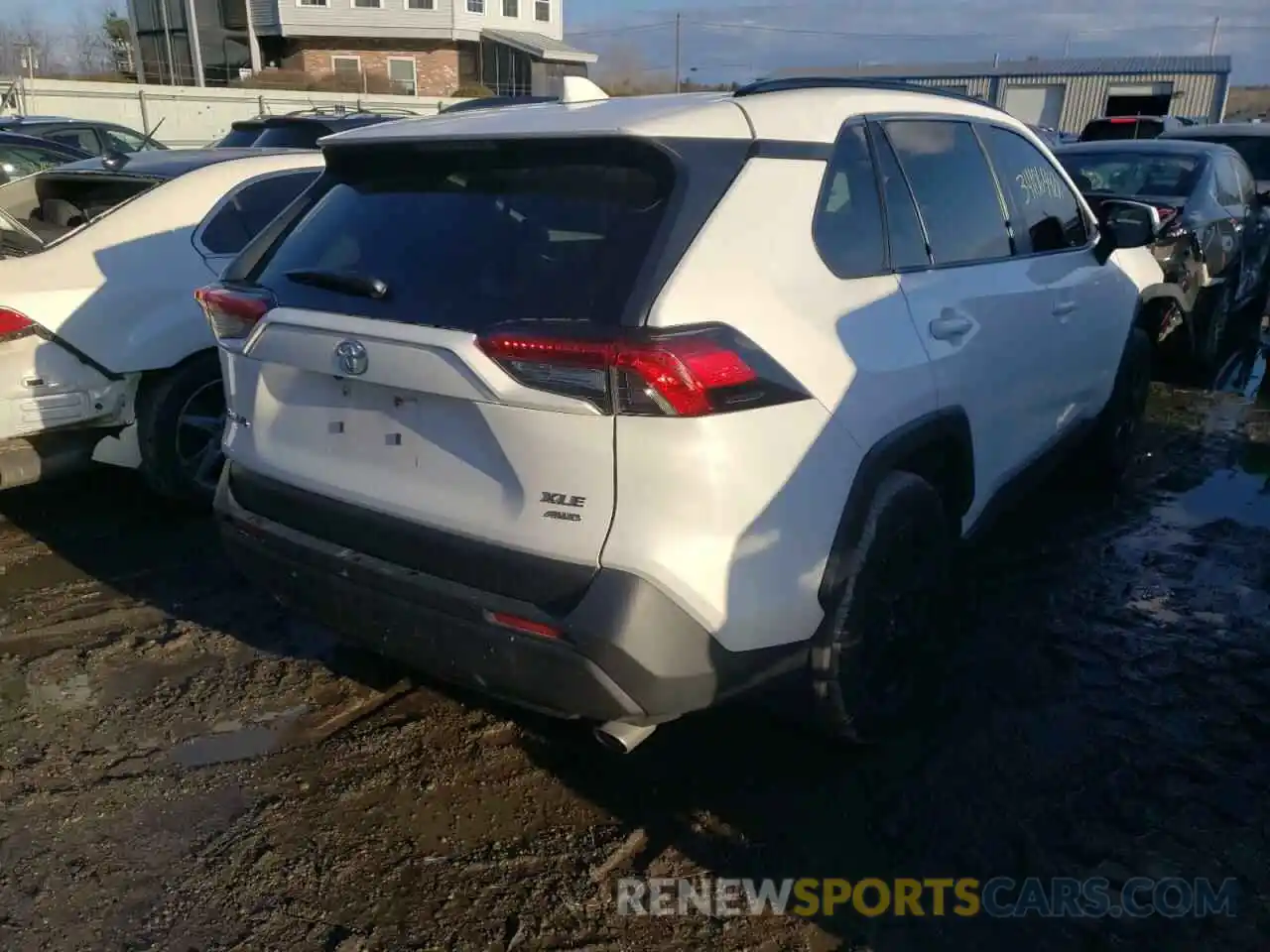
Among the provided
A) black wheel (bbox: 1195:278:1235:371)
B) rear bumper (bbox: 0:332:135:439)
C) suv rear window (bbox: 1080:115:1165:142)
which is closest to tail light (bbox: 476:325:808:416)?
rear bumper (bbox: 0:332:135:439)

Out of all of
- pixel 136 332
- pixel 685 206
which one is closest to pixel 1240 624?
pixel 685 206

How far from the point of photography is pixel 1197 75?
37.8 metres

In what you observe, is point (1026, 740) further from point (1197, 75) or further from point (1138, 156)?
Result: point (1197, 75)

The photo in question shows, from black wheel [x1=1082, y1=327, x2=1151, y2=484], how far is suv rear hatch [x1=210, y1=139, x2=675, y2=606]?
3.30 m

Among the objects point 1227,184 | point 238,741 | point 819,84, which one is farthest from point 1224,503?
point 238,741

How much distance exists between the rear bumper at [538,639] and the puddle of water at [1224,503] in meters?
3.26

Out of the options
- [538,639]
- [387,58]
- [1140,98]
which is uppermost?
[387,58]

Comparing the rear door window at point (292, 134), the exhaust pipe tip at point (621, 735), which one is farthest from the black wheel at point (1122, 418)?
the rear door window at point (292, 134)

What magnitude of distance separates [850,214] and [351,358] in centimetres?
136

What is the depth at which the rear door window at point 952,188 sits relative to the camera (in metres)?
3.16

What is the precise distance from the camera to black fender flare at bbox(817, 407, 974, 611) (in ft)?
8.46

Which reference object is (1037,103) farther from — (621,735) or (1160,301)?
(621,735)

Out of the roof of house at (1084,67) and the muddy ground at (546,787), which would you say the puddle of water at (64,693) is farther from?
the roof of house at (1084,67)

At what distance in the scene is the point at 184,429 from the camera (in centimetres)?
465
